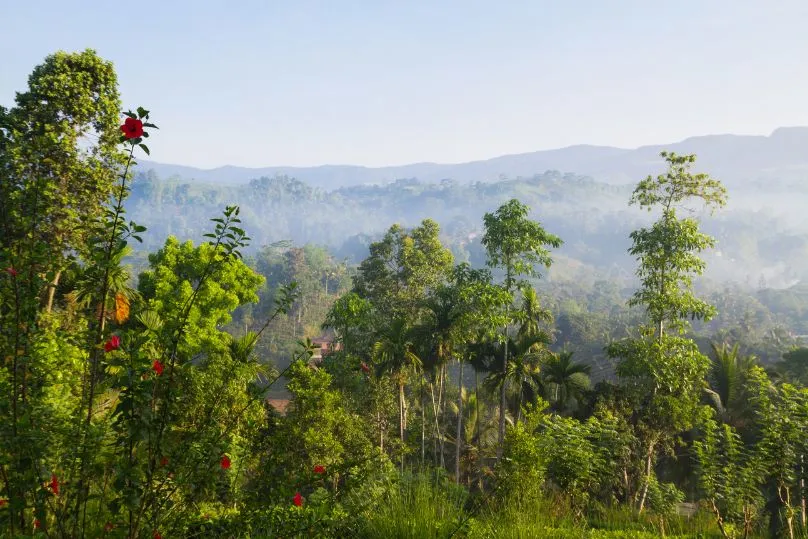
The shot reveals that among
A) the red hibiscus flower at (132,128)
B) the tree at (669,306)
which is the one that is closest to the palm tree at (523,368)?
the tree at (669,306)

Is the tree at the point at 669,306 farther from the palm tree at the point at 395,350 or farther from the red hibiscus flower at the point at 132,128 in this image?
the red hibiscus flower at the point at 132,128

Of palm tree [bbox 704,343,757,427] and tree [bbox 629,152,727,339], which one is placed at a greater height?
tree [bbox 629,152,727,339]

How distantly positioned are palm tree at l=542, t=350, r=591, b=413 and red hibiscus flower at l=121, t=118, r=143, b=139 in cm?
2172

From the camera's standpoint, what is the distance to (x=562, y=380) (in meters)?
22.1

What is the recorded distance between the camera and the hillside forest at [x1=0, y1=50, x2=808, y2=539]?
3102 millimetres

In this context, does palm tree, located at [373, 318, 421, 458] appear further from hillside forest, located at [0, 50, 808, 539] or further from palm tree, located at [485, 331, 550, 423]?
palm tree, located at [485, 331, 550, 423]

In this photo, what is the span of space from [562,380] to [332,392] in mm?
11023

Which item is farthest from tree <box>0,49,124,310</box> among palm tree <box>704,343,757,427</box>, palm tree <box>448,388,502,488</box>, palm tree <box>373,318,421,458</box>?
palm tree <box>704,343,757,427</box>

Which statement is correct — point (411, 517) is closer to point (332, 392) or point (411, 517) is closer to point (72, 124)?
point (332, 392)

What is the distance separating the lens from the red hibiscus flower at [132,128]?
8.80ft

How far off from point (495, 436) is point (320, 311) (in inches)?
2359

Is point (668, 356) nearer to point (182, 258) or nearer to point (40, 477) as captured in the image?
point (40, 477)

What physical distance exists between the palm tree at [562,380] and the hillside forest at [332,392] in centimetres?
9

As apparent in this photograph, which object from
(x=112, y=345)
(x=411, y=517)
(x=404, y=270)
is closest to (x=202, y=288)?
(x=404, y=270)
